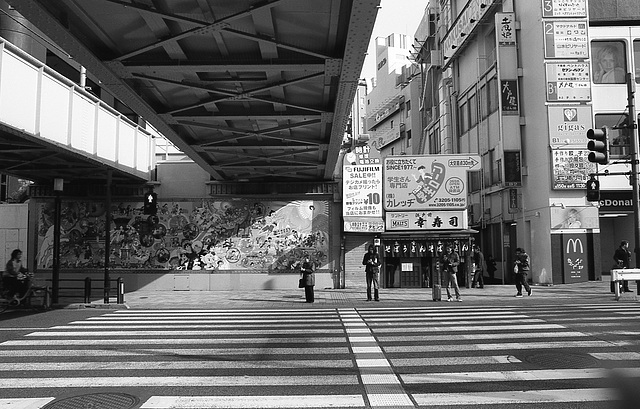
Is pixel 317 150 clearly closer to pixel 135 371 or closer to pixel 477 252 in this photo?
pixel 477 252

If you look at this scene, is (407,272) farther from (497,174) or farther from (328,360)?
(328,360)

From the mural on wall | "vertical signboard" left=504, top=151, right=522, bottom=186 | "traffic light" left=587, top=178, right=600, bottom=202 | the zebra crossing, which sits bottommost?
the zebra crossing

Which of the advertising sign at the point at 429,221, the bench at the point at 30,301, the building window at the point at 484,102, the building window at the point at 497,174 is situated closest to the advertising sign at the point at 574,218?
the advertising sign at the point at 429,221

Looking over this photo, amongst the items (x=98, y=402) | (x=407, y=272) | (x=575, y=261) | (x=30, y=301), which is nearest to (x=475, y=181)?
(x=575, y=261)

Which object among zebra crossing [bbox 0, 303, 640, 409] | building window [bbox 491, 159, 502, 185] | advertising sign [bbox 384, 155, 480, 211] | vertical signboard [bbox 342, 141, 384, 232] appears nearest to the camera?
zebra crossing [bbox 0, 303, 640, 409]

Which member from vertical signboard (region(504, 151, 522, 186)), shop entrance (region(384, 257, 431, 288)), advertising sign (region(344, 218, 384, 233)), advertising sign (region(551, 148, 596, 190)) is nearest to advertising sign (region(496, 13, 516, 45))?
vertical signboard (region(504, 151, 522, 186))

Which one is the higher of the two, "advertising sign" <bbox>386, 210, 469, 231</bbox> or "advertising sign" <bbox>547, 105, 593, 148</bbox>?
"advertising sign" <bbox>547, 105, 593, 148</bbox>

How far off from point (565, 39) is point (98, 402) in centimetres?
2528

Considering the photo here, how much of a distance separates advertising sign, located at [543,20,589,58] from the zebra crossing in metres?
15.0

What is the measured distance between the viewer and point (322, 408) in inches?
241

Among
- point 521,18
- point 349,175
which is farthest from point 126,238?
point 521,18

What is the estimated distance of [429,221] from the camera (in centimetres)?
2406

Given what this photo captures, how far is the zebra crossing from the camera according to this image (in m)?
6.64

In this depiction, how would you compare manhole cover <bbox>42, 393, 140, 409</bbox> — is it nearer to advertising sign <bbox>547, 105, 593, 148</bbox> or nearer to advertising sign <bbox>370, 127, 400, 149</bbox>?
advertising sign <bbox>547, 105, 593, 148</bbox>
